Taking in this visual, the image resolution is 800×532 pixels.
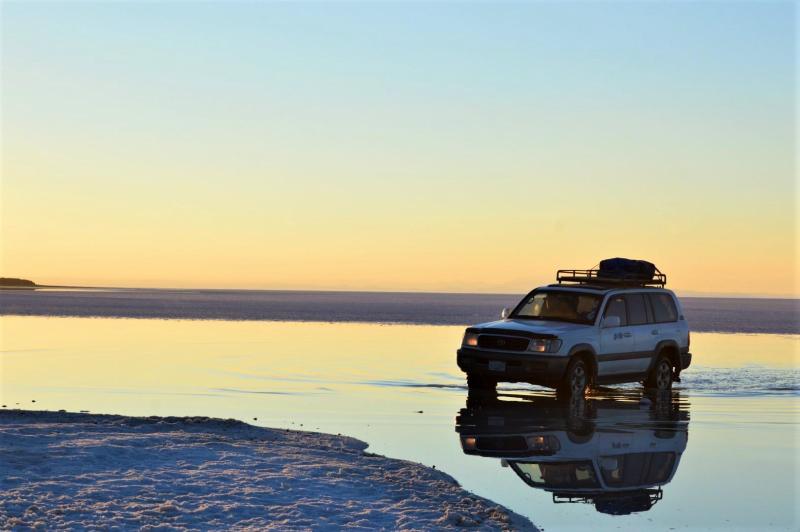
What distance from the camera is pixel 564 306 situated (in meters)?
19.6

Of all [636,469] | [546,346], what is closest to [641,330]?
[546,346]

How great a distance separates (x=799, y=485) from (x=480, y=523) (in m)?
3.85

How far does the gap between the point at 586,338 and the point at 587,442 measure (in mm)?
5374

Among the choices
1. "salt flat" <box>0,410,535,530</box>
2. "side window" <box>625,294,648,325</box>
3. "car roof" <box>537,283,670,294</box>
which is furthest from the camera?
"side window" <box>625,294,648,325</box>

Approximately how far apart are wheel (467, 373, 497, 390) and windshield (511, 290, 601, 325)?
1472 millimetres

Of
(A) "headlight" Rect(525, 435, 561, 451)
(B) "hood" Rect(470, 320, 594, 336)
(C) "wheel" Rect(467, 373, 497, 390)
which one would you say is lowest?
Result: (A) "headlight" Rect(525, 435, 561, 451)

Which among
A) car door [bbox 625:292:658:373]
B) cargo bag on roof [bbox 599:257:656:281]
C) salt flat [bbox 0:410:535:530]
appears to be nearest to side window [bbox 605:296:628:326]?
car door [bbox 625:292:658:373]

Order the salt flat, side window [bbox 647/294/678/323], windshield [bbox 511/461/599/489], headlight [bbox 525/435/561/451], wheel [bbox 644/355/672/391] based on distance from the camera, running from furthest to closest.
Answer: side window [bbox 647/294/678/323] → wheel [bbox 644/355/672/391] → headlight [bbox 525/435/561/451] → windshield [bbox 511/461/599/489] → the salt flat

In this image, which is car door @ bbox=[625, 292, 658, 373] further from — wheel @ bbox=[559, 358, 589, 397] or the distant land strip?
the distant land strip

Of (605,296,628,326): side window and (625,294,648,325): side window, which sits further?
(625,294,648,325): side window

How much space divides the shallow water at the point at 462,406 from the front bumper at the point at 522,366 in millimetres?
433

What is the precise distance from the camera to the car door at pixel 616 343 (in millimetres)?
18703

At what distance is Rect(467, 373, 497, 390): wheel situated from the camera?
1858cm

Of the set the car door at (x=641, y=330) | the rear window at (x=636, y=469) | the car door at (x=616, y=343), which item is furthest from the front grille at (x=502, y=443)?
the car door at (x=641, y=330)
